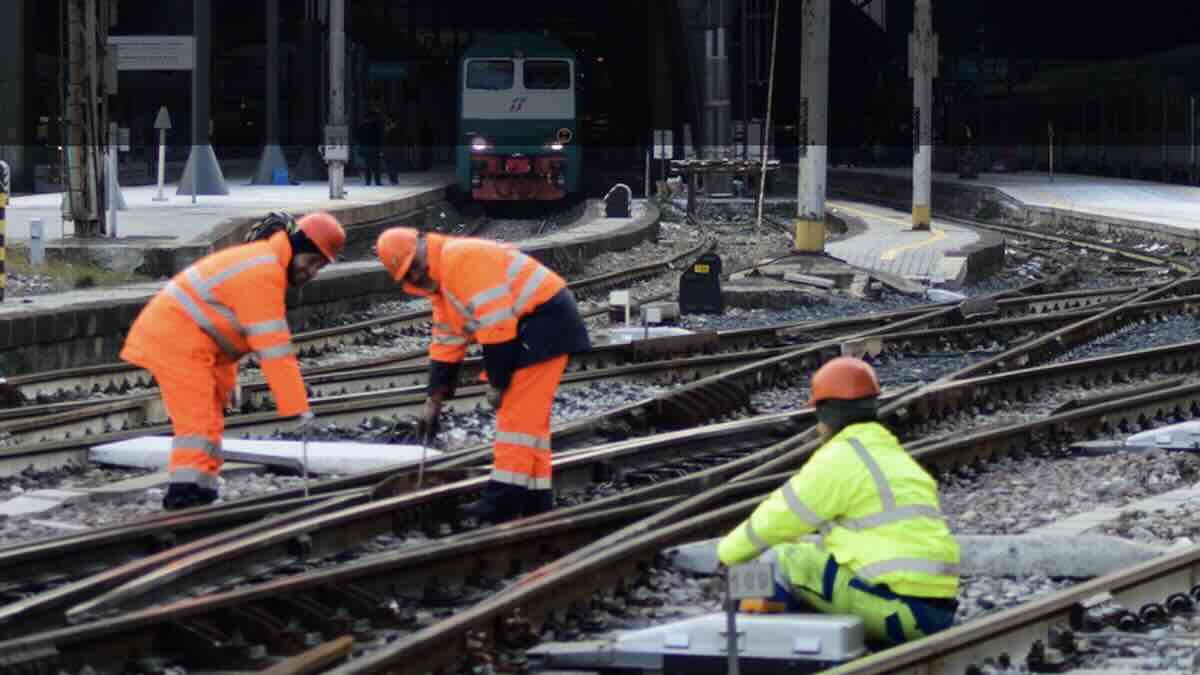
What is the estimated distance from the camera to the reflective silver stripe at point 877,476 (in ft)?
19.6

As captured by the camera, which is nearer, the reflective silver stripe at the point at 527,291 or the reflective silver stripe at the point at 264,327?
the reflective silver stripe at the point at 264,327

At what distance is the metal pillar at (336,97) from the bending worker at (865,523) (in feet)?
77.2

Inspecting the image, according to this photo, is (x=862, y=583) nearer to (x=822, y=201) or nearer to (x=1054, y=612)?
(x=1054, y=612)

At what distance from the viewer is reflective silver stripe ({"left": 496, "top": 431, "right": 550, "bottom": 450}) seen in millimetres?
8297

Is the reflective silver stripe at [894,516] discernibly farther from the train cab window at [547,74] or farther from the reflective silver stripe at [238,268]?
the train cab window at [547,74]

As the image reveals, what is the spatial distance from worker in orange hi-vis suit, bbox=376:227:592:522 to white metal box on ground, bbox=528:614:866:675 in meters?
2.17

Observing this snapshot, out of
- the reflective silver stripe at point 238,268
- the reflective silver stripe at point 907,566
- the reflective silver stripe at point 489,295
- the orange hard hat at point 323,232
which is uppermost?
the orange hard hat at point 323,232

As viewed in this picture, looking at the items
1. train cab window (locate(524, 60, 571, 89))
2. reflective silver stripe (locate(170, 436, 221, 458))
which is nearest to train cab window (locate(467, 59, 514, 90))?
train cab window (locate(524, 60, 571, 89))

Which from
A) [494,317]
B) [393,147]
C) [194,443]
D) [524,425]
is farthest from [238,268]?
→ [393,147]

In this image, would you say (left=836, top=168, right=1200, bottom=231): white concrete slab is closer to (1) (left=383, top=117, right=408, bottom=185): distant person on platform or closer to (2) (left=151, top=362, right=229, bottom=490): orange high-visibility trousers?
(1) (left=383, top=117, right=408, bottom=185): distant person on platform

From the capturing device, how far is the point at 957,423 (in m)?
11.9

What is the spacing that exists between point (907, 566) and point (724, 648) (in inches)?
23.1

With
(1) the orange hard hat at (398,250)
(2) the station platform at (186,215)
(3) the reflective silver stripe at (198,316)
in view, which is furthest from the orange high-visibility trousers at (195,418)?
(2) the station platform at (186,215)

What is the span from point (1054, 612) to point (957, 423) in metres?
5.39
